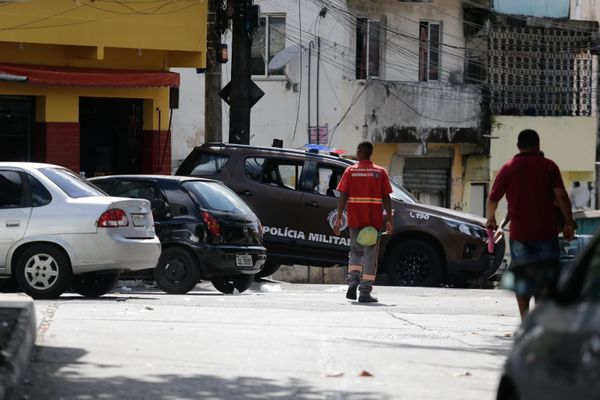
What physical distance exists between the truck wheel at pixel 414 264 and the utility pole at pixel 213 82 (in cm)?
472

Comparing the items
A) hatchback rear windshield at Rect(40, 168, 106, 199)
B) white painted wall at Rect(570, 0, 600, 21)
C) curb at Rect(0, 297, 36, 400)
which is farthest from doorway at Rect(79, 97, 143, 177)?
white painted wall at Rect(570, 0, 600, 21)

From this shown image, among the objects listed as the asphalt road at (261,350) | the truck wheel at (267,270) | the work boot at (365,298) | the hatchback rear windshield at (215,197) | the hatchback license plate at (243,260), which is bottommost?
the truck wheel at (267,270)

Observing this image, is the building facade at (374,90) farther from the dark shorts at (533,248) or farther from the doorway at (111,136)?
the dark shorts at (533,248)

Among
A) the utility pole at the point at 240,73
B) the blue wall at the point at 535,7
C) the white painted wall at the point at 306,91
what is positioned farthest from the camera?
the blue wall at the point at 535,7

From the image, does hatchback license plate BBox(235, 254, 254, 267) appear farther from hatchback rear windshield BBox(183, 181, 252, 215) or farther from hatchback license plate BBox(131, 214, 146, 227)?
hatchback license plate BBox(131, 214, 146, 227)

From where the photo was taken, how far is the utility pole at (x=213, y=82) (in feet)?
83.1

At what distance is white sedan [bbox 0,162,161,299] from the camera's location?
15586mm

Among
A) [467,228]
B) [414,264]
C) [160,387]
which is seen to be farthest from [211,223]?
[160,387]

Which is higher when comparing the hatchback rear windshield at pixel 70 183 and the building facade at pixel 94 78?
the building facade at pixel 94 78

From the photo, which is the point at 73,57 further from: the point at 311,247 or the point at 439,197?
the point at 439,197

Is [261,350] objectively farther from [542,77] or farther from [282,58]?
[542,77]

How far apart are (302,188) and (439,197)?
18222 millimetres

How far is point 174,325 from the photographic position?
12.4 meters

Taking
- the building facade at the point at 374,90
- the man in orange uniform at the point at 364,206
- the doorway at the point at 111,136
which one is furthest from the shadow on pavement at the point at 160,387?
the building facade at the point at 374,90
